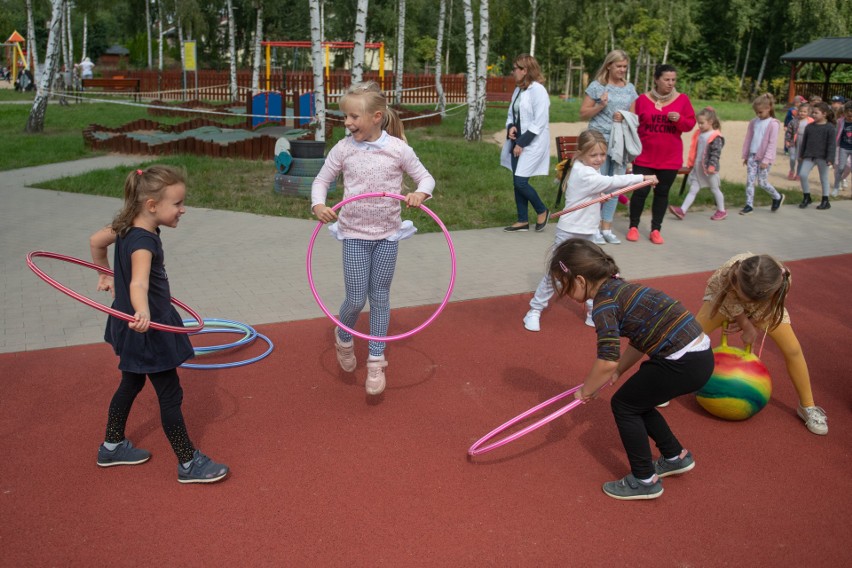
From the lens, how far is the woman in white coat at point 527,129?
963cm

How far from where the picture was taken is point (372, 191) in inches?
205

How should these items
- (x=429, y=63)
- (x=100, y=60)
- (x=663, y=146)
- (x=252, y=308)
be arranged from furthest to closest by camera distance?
1. (x=100, y=60)
2. (x=429, y=63)
3. (x=663, y=146)
4. (x=252, y=308)

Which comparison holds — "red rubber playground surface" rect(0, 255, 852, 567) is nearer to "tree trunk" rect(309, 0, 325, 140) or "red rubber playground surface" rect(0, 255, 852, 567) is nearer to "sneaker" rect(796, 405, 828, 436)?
"sneaker" rect(796, 405, 828, 436)

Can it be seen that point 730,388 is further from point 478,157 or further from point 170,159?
point 170,159

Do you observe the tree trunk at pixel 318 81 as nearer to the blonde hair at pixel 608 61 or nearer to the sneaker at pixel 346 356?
the blonde hair at pixel 608 61

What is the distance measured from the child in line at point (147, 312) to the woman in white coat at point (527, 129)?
627 cm

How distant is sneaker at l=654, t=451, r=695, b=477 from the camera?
4434 mm

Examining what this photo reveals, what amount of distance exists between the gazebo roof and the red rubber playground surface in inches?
1245

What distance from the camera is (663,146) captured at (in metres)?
9.54

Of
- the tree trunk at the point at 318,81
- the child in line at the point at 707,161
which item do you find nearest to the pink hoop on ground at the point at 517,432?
the child in line at the point at 707,161

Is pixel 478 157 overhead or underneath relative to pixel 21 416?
overhead

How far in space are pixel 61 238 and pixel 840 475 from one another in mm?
8942

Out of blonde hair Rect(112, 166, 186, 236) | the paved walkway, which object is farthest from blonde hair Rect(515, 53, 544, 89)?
blonde hair Rect(112, 166, 186, 236)

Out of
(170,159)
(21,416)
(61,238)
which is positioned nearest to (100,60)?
(170,159)
